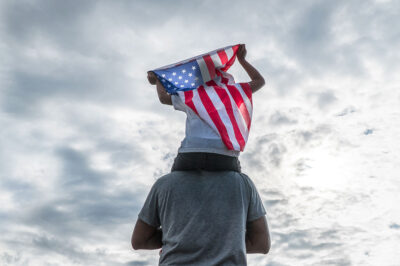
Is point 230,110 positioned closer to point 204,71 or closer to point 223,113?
point 223,113

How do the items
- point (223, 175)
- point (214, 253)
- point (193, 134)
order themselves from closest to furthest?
point (214, 253) < point (223, 175) < point (193, 134)

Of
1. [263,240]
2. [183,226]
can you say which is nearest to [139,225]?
[183,226]

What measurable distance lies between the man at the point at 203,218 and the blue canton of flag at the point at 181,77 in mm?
1408

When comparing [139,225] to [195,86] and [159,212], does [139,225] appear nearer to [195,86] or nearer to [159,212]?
[159,212]

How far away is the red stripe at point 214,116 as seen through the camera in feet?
16.9

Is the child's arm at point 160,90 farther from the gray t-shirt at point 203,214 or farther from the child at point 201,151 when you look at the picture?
the gray t-shirt at point 203,214

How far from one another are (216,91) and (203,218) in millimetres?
1993

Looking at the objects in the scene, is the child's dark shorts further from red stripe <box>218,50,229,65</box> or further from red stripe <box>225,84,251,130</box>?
red stripe <box>218,50,229,65</box>

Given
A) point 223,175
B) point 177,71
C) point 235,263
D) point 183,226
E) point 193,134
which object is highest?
point 177,71

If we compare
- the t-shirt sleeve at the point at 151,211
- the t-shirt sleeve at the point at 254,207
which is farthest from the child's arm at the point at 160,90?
the t-shirt sleeve at the point at 254,207

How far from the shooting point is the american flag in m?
5.42

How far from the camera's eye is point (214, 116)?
215 inches

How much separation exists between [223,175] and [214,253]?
0.89 metres

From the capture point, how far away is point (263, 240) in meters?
5.03
